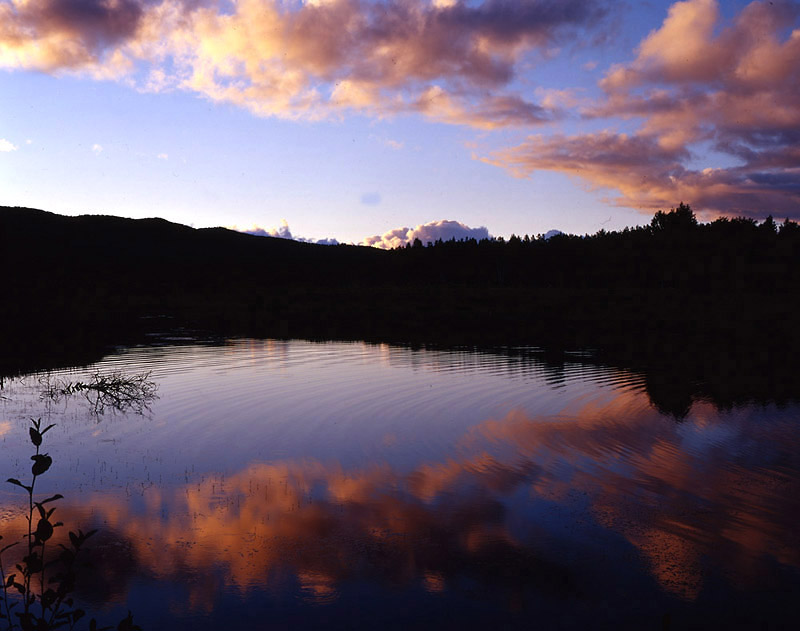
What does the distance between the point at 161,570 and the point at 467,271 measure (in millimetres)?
153071

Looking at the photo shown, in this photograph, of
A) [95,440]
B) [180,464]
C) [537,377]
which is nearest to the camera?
[180,464]

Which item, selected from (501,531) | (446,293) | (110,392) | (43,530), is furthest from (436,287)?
(43,530)

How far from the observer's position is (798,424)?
58.4 ft

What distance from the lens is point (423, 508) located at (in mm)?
11070

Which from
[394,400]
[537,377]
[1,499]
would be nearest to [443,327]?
[537,377]

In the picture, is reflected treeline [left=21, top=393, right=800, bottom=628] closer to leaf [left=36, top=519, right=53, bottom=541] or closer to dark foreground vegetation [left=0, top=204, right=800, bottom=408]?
leaf [left=36, top=519, right=53, bottom=541]

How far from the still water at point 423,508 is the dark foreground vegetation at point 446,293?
24.9ft

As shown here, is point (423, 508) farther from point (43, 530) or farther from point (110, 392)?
point (110, 392)

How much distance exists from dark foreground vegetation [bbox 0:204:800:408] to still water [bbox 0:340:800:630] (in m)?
7.59

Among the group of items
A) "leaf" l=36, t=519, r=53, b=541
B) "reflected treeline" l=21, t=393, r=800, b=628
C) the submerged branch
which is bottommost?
"reflected treeline" l=21, t=393, r=800, b=628

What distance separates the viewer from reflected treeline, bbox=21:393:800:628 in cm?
806

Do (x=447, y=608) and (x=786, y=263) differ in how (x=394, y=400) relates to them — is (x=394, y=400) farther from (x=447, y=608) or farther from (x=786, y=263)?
(x=786, y=263)

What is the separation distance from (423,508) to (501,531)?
5.52 ft

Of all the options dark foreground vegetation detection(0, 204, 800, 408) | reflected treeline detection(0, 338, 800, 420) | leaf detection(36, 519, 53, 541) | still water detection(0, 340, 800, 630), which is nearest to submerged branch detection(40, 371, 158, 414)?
reflected treeline detection(0, 338, 800, 420)
